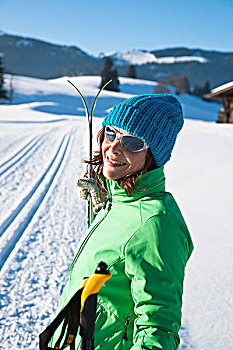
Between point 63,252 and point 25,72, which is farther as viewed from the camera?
point 25,72

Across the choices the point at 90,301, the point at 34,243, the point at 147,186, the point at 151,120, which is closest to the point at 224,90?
the point at 34,243

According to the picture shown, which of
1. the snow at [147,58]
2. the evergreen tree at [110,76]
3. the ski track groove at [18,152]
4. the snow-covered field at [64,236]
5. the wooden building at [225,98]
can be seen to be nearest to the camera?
the snow-covered field at [64,236]

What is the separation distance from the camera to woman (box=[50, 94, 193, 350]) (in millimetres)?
936

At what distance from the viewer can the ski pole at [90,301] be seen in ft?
2.83

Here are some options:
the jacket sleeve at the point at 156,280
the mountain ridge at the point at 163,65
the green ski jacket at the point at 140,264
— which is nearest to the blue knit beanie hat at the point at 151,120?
the green ski jacket at the point at 140,264

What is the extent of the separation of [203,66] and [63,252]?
182m

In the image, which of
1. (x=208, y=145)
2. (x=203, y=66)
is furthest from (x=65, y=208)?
(x=203, y=66)

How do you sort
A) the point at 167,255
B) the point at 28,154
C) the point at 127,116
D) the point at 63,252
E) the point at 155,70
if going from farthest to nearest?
the point at 155,70 < the point at 28,154 < the point at 63,252 < the point at 127,116 < the point at 167,255

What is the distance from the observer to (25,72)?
178375mm

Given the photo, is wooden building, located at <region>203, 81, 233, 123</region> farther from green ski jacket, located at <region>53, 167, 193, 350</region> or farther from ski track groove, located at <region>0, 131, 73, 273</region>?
green ski jacket, located at <region>53, 167, 193, 350</region>

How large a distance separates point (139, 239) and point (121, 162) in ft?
1.02

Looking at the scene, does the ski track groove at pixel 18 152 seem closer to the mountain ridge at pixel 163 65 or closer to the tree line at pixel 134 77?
the tree line at pixel 134 77

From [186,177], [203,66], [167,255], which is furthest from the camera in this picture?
[203,66]

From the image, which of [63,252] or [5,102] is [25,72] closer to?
[5,102]
